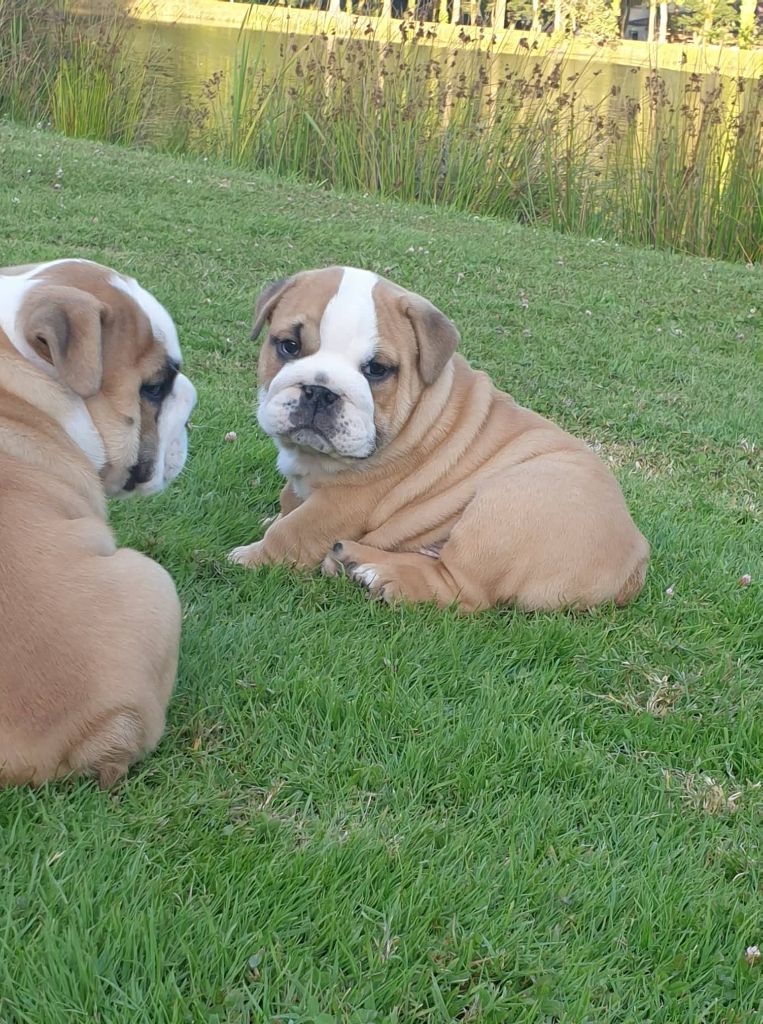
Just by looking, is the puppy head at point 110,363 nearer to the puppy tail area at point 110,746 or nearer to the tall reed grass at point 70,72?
the puppy tail area at point 110,746

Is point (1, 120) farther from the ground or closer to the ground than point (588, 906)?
farther from the ground

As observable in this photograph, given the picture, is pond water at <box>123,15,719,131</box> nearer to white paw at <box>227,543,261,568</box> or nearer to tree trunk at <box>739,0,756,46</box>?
tree trunk at <box>739,0,756,46</box>

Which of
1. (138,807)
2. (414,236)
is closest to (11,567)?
(138,807)

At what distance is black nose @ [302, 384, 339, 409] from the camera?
4.34 m

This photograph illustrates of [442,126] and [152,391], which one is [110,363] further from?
[442,126]

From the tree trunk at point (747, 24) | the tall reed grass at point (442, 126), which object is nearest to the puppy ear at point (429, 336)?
the tall reed grass at point (442, 126)

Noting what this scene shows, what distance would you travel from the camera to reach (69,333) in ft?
10.7

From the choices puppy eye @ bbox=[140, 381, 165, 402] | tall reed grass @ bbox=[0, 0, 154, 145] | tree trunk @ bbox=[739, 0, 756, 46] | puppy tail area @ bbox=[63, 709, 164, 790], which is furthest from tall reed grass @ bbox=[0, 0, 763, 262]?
puppy tail area @ bbox=[63, 709, 164, 790]

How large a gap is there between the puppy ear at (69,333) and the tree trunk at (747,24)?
20433mm

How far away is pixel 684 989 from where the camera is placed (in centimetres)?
256

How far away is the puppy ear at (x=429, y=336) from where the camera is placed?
456cm

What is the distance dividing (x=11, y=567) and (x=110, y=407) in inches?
36.4

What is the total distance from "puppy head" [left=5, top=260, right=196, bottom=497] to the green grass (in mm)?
674

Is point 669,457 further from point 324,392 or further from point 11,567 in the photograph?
point 11,567
